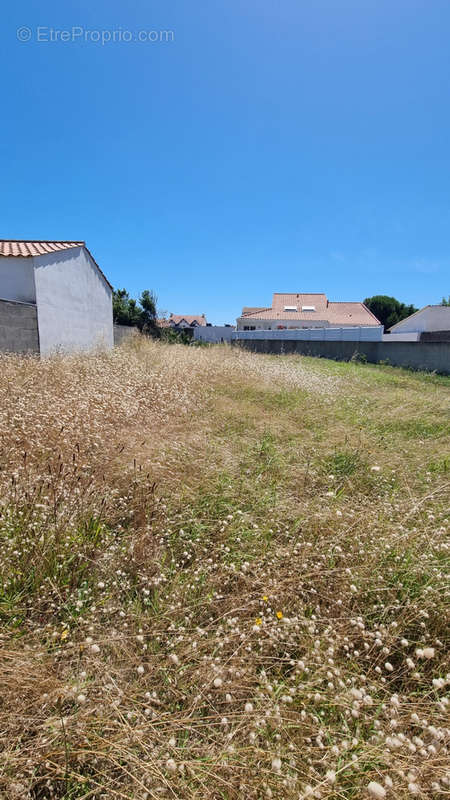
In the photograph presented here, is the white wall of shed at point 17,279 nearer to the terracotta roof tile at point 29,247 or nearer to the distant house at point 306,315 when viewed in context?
the terracotta roof tile at point 29,247

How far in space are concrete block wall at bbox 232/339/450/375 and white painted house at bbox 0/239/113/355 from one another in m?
6.65

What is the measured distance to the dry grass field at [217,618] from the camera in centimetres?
95

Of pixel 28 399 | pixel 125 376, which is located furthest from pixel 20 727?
pixel 125 376

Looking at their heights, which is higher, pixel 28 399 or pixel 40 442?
pixel 28 399

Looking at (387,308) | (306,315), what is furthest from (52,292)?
(387,308)

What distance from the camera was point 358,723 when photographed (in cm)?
107

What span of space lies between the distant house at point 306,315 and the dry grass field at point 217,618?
2688 centimetres

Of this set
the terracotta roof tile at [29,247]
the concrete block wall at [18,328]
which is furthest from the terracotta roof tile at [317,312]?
the concrete block wall at [18,328]

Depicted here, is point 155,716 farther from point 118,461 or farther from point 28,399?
point 28,399

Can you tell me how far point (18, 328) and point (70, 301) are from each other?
3.09 metres

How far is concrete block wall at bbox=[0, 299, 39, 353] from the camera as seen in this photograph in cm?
696

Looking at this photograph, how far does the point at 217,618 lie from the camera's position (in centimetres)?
144

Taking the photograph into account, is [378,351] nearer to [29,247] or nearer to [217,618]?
[29,247]

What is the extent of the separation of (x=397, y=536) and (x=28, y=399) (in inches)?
156
